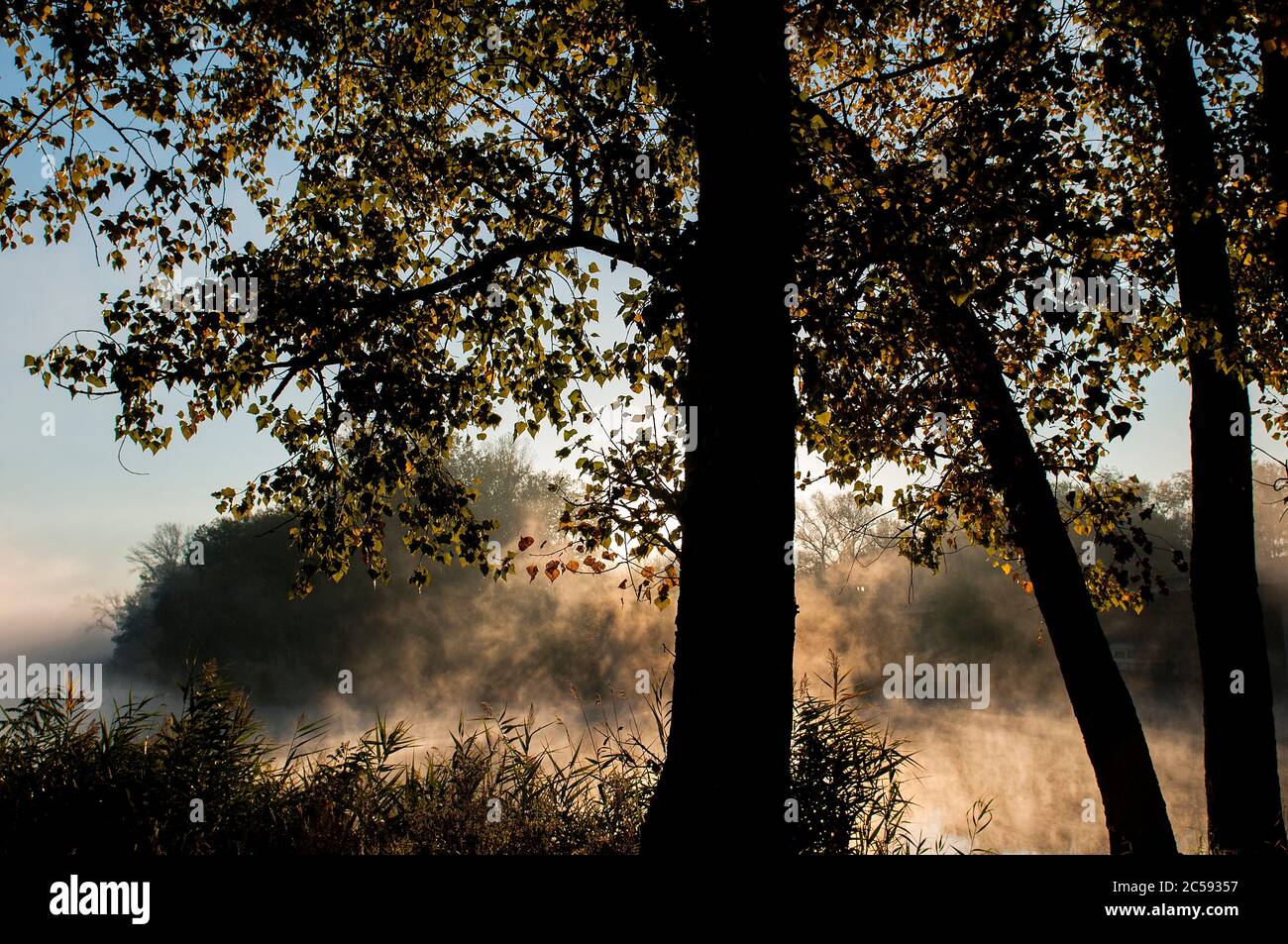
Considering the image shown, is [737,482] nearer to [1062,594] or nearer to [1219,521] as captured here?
[1062,594]

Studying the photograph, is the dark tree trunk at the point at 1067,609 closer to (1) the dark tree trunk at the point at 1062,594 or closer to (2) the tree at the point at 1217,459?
(1) the dark tree trunk at the point at 1062,594

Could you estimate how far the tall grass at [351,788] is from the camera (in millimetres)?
6582

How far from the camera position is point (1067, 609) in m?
7.68

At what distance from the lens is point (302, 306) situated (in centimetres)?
670

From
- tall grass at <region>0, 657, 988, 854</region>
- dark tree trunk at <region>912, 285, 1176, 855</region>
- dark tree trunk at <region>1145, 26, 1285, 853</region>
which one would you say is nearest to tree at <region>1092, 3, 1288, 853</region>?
dark tree trunk at <region>1145, 26, 1285, 853</region>

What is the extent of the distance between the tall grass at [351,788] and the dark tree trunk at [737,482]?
8.39 feet

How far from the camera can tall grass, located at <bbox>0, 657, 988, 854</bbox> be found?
21.6ft

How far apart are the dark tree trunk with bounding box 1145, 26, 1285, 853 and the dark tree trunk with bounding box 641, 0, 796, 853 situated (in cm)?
474

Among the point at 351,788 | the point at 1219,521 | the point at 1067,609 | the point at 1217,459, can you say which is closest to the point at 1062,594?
the point at 1067,609

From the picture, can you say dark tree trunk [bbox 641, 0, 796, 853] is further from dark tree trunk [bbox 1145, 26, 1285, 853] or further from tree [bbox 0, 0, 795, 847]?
dark tree trunk [bbox 1145, 26, 1285, 853]

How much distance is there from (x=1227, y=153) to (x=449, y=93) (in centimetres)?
856

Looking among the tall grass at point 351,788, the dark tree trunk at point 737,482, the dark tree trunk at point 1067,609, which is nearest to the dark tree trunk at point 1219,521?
the dark tree trunk at point 1067,609
